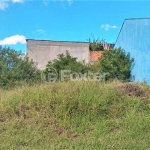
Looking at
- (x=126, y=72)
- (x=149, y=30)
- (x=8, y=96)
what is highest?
(x=149, y=30)

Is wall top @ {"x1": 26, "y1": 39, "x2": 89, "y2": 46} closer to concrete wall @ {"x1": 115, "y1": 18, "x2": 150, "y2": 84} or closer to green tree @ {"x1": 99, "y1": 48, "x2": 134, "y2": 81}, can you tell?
concrete wall @ {"x1": 115, "y1": 18, "x2": 150, "y2": 84}

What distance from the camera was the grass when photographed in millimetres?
3959

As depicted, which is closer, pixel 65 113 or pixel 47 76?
pixel 65 113

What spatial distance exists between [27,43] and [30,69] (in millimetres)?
7547

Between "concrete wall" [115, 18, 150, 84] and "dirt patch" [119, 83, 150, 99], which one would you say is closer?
"dirt patch" [119, 83, 150, 99]

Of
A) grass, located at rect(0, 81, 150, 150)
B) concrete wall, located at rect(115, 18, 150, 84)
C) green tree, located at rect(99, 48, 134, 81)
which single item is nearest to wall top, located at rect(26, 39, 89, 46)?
concrete wall, located at rect(115, 18, 150, 84)

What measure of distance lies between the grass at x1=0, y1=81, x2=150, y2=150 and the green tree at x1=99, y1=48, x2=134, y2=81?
537 centimetres

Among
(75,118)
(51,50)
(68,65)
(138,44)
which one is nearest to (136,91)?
(75,118)

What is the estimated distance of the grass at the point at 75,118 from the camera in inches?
156

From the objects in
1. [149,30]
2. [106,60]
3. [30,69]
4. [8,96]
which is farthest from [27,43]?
[8,96]

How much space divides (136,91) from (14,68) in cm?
778

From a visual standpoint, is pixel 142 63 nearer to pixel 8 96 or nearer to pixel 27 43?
pixel 8 96

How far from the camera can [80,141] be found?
401cm

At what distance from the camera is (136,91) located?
5.86 meters
